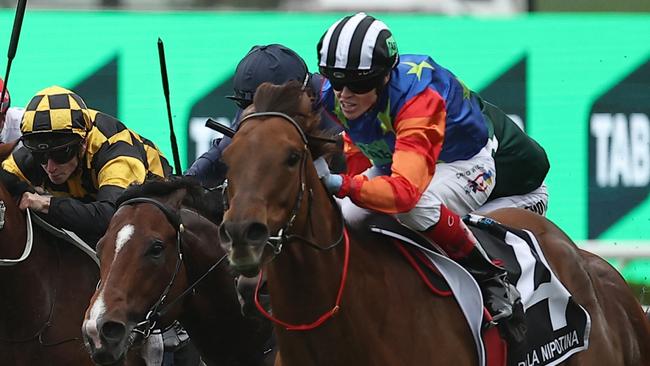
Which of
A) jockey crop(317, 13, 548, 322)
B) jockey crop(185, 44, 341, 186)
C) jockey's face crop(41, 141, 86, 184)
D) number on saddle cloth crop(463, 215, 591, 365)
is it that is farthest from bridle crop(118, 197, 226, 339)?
number on saddle cloth crop(463, 215, 591, 365)

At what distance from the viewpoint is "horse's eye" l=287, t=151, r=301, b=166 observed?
4.11 metres

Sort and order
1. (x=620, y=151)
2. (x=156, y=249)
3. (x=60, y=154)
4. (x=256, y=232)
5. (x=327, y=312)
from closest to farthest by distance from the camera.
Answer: (x=256, y=232) < (x=327, y=312) < (x=156, y=249) < (x=60, y=154) < (x=620, y=151)

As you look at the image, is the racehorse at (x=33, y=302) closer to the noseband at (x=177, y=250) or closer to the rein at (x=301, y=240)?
the noseband at (x=177, y=250)

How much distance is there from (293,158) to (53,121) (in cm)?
208

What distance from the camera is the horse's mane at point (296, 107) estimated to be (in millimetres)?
4287

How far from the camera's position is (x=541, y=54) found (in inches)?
376

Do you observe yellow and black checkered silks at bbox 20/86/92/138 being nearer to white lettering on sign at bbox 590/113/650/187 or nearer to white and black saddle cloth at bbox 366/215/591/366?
white and black saddle cloth at bbox 366/215/591/366

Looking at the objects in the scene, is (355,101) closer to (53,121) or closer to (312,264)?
(312,264)

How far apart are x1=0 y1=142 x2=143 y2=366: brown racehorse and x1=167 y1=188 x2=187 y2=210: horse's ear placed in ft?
2.47

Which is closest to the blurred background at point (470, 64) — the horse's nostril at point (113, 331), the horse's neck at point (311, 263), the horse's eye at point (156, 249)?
the horse's eye at point (156, 249)

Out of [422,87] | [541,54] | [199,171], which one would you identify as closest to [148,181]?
[199,171]

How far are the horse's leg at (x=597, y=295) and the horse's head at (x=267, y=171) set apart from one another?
5.55 feet

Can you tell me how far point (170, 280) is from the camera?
5.24 metres

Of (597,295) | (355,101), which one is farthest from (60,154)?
(597,295)
